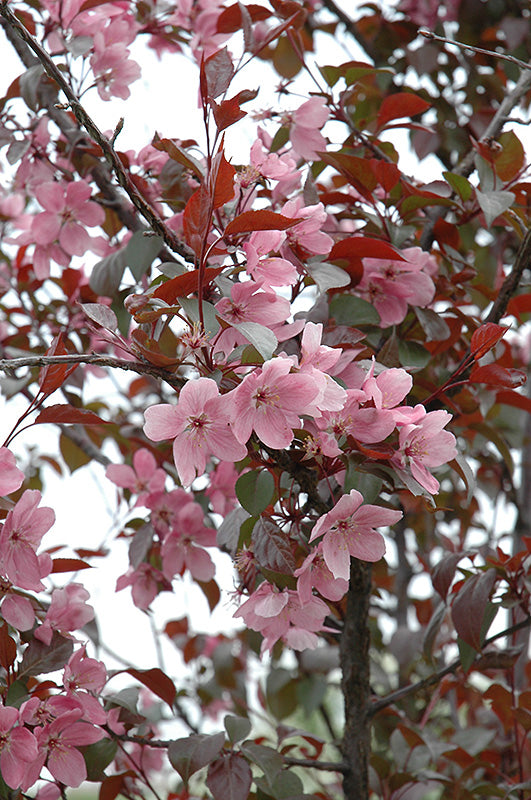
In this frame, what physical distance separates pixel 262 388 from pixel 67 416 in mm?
200

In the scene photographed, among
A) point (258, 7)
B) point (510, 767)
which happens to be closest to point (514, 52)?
point (258, 7)

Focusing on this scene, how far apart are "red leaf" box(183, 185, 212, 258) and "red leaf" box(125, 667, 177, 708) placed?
0.50 meters

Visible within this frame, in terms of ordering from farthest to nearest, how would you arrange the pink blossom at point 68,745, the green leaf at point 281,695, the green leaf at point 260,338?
the green leaf at point 281,695 < the pink blossom at point 68,745 < the green leaf at point 260,338

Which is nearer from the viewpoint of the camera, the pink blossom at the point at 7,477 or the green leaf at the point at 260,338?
the green leaf at the point at 260,338

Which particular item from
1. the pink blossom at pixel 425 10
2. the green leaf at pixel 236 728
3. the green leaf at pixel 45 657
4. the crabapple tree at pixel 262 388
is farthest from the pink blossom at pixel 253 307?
the pink blossom at pixel 425 10

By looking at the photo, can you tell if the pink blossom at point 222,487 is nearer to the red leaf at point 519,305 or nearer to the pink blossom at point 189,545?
the pink blossom at point 189,545

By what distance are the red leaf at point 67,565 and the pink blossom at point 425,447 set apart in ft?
1.28

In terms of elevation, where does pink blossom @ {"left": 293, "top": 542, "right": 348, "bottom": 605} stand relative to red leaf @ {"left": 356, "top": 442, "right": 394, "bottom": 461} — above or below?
below

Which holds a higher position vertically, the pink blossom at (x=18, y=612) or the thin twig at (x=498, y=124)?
the thin twig at (x=498, y=124)

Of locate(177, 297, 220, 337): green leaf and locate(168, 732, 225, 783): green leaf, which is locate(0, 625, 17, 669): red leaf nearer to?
locate(168, 732, 225, 783): green leaf

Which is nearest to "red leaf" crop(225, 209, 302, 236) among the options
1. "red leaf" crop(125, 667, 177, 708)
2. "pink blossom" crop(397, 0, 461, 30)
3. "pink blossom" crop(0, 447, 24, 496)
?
"pink blossom" crop(0, 447, 24, 496)

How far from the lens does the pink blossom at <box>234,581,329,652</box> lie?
730 millimetres

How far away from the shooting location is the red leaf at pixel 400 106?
1044 mm

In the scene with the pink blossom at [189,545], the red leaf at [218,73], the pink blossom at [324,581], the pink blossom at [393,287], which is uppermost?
the pink blossom at [393,287]
